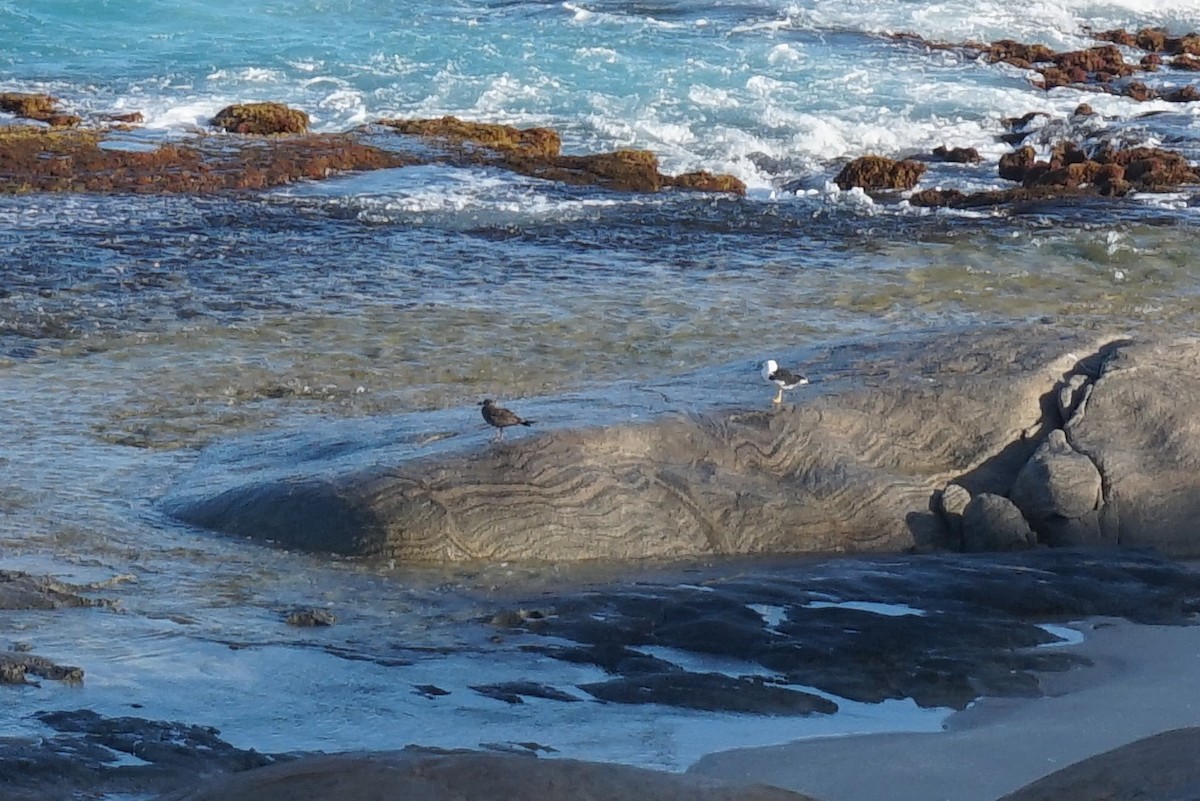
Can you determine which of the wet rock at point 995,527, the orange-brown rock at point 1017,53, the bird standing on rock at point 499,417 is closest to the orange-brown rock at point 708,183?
the wet rock at point 995,527

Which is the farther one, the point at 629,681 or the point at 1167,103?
the point at 1167,103

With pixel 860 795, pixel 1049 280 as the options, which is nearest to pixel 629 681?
pixel 860 795

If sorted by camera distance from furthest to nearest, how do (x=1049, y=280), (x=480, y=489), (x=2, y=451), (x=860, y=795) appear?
(x=1049, y=280) < (x=2, y=451) < (x=480, y=489) < (x=860, y=795)

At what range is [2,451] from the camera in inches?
314

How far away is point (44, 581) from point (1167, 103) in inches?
713

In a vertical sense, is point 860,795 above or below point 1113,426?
below

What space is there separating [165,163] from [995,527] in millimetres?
10687

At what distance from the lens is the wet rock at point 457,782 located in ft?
10.9

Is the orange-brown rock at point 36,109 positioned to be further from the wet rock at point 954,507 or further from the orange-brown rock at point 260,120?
the wet rock at point 954,507

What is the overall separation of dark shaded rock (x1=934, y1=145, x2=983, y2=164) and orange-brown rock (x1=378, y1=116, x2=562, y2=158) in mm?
3937

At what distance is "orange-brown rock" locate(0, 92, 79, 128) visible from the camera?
1742cm

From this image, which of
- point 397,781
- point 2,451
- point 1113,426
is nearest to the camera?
point 397,781

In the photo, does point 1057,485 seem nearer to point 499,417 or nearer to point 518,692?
point 499,417

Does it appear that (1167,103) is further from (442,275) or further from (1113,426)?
(1113,426)
